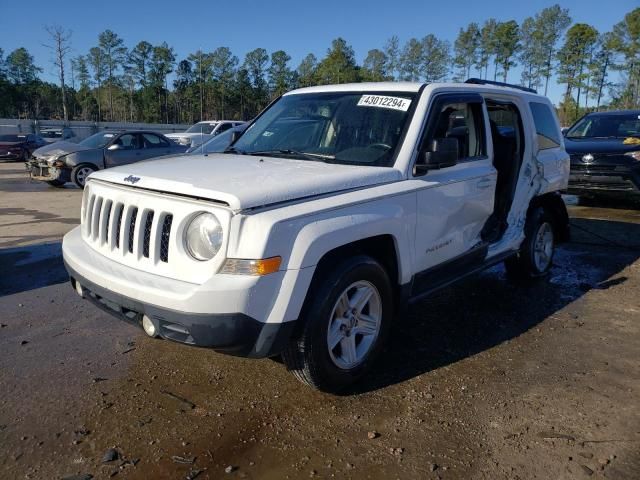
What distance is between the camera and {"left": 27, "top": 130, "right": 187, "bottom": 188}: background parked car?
1335 cm

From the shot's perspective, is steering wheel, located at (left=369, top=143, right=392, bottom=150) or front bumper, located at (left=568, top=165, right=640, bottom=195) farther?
front bumper, located at (left=568, top=165, right=640, bottom=195)

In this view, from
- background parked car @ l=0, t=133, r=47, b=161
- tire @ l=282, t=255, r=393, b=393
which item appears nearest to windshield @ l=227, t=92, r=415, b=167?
tire @ l=282, t=255, r=393, b=393

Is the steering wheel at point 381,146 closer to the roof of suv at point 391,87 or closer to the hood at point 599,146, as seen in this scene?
the roof of suv at point 391,87

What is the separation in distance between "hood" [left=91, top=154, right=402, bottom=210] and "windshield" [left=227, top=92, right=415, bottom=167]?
21 cm

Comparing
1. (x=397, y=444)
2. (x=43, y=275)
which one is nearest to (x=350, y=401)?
(x=397, y=444)

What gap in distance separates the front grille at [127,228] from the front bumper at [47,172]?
1115cm

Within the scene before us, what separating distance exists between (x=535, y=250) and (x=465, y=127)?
1848 mm

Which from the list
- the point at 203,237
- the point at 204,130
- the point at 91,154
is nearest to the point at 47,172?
the point at 91,154

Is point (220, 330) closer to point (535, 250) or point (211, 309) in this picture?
point (211, 309)

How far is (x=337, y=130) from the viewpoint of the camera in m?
3.82

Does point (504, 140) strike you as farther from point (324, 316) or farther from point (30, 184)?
point (30, 184)

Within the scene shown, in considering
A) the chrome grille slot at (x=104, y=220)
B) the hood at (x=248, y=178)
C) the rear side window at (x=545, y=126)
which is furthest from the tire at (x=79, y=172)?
the rear side window at (x=545, y=126)

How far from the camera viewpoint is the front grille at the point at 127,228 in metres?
2.79

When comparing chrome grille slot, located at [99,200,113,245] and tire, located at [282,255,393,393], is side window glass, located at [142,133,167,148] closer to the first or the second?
chrome grille slot, located at [99,200,113,245]
